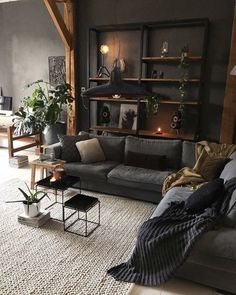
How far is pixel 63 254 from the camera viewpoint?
8.29 feet

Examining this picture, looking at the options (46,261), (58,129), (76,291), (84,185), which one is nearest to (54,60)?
(58,129)

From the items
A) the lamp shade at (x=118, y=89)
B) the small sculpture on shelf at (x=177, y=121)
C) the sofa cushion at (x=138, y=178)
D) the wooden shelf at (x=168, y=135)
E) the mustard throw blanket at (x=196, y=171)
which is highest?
the lamp shade at (x=118, y=89)

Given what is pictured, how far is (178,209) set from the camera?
2482mm

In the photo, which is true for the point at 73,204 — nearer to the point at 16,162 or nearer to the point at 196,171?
the point at 196,171

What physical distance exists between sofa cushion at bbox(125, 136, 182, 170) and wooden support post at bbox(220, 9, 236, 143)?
3.07ft

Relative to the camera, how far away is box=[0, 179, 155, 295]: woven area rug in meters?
2.14

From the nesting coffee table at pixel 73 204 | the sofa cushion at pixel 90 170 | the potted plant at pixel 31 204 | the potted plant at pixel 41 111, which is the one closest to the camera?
the nesting coffee table at pixel 73 204

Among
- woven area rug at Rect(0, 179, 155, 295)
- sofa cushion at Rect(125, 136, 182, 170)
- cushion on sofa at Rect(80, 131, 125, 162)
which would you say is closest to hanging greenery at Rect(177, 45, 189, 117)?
sofa cushion at Rect(125, 136, 182, 170)

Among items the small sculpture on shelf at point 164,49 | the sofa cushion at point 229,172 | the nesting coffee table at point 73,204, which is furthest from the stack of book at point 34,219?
the small sculpture on shelf at point 164,49

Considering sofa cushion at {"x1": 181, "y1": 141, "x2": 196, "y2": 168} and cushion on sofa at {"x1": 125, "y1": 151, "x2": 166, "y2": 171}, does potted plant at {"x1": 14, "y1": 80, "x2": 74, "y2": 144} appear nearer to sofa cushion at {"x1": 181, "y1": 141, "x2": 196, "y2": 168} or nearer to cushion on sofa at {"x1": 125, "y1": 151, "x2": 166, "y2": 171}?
cushion on sofa at {"x1": 125, "y1": 151, "x2": 166, "y2": 171}

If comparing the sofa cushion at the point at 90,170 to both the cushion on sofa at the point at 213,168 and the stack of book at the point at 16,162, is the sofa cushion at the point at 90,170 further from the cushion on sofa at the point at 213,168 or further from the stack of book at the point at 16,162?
the stack of book at the point at 16,162

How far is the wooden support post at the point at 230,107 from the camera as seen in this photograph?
4.11m

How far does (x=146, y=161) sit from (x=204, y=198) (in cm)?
154

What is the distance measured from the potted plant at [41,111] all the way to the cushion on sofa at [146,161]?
1829 millimetres
